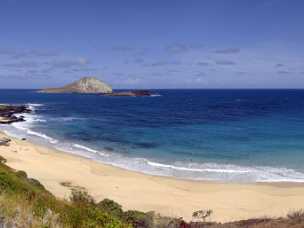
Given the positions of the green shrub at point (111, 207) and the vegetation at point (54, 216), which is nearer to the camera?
the vegetation at point (54, 216)

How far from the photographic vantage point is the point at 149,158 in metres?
28.7

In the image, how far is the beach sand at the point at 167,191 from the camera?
1720 cm

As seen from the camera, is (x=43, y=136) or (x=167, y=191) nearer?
(x=167, y=191)

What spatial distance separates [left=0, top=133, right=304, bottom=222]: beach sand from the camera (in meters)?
17.2

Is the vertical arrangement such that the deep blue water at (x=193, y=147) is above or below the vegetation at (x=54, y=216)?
below

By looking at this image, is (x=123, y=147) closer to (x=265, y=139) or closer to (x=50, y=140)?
(x=50, y=140)

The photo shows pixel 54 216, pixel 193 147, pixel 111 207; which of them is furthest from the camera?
pixel 193 147

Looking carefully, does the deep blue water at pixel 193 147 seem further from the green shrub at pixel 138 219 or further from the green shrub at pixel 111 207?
the green shrub at pixel 138 219

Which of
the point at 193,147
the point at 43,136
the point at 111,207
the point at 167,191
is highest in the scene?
the point at 111,207

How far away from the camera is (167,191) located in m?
20.0

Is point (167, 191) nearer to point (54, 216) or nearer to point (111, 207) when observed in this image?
point (111, 207)

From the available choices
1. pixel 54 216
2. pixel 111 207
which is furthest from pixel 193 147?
pixel 54 216

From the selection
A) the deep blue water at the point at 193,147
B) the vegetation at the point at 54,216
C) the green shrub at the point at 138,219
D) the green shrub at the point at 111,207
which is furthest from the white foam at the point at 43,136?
the vegetation at the point at 54,216

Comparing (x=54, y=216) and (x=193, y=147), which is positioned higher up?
(x=54, y=216)
